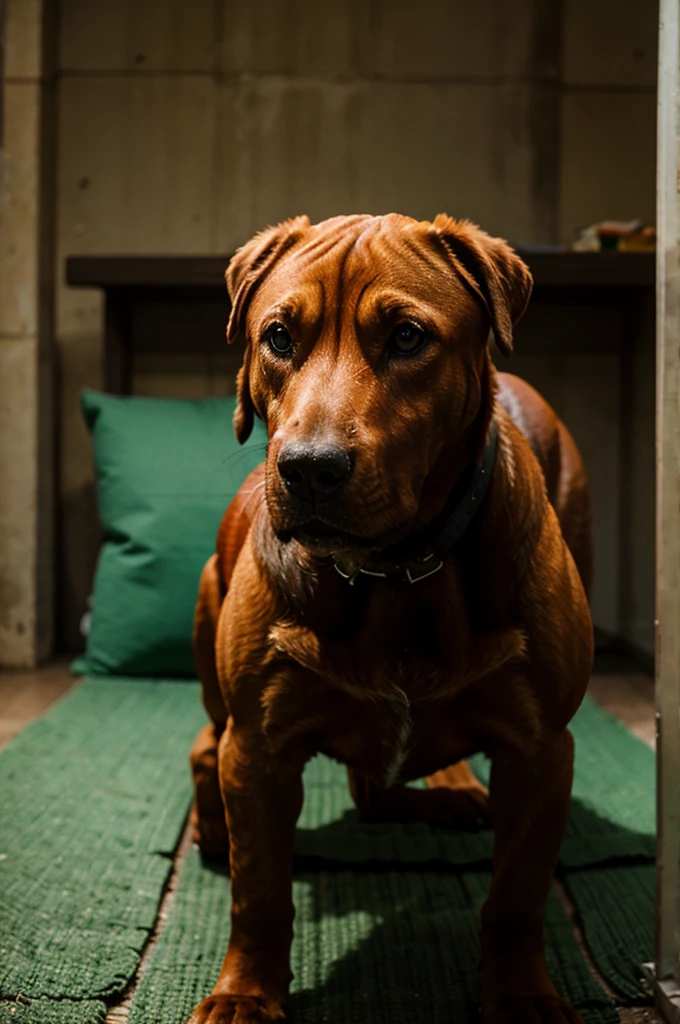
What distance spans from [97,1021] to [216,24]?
11.0 feet

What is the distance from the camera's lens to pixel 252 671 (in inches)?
53.7

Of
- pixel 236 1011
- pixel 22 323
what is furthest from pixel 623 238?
pixel 236 1011

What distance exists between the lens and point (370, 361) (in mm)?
1189

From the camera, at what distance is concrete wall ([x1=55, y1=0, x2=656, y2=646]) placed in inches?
144

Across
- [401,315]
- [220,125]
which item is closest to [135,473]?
[220,125]

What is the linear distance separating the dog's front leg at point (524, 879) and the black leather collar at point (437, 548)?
29 centimetres

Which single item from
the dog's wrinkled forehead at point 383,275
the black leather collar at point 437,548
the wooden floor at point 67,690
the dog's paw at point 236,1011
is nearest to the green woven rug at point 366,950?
the dog's paw at point 236,1011

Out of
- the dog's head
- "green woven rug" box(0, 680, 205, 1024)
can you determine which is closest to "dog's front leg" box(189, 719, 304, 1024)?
"green woven rug" box(0, 680, 205, 1024)

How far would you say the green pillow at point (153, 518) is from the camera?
320 centimetres

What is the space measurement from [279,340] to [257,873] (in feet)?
2.36

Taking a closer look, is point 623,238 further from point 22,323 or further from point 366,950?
point 366,950

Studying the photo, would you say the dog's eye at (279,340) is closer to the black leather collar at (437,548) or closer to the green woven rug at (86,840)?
the black leather collar at (437,548)

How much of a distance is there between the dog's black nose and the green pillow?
1990 millimetres

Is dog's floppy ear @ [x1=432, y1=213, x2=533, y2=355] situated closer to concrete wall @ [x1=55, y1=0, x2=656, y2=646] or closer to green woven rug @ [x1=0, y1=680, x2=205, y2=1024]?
green woven rug @ [x1=0, y1=680, x2=205, y2=1024]
